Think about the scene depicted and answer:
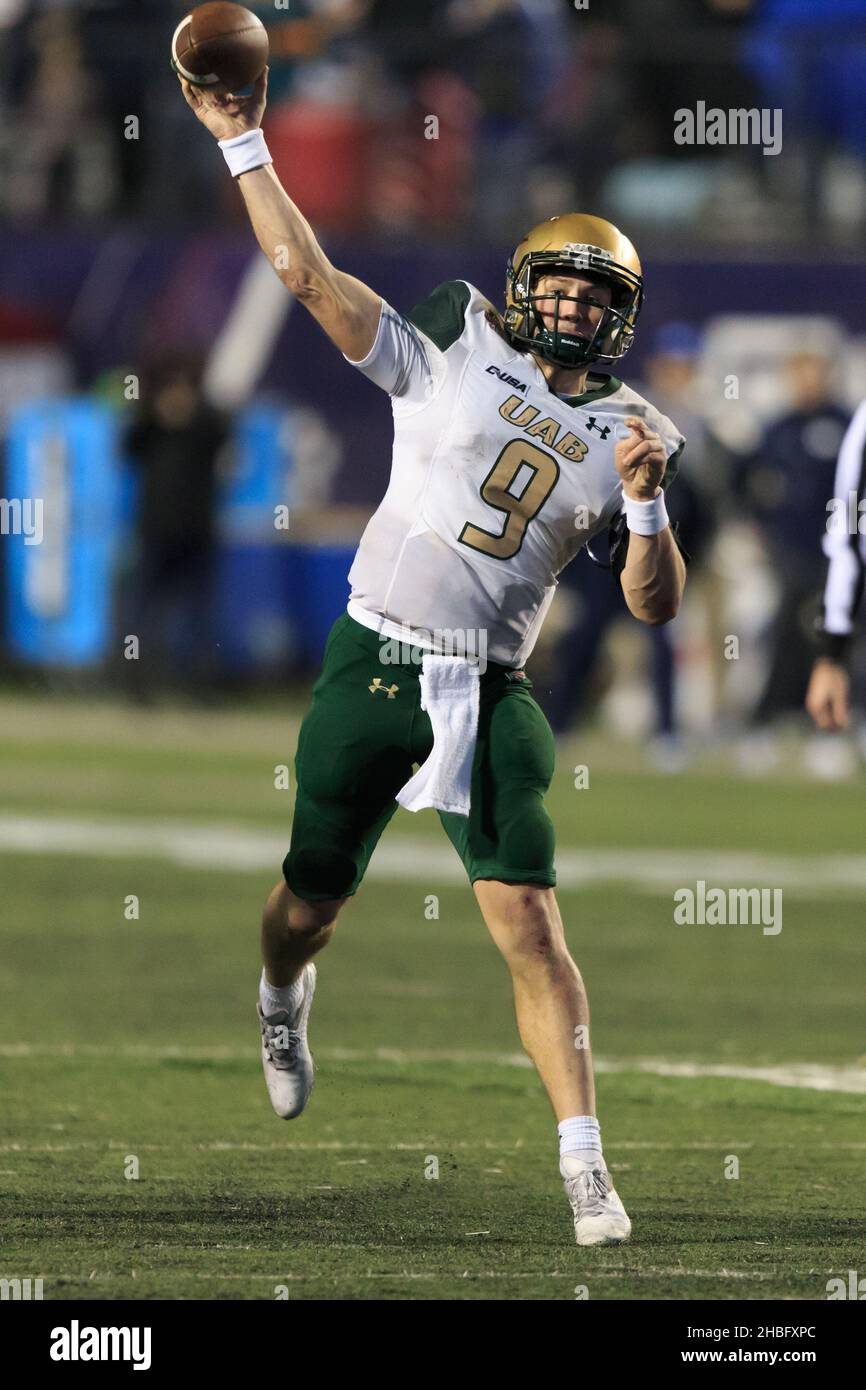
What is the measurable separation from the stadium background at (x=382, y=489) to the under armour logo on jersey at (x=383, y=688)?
2.39 meters

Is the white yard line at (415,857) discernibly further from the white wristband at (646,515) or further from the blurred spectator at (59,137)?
the blurred spectator at (59,137)

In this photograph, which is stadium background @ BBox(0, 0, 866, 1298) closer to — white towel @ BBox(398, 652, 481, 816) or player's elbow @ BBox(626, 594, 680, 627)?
white towel @ BBox(398, 652, 481, 816)

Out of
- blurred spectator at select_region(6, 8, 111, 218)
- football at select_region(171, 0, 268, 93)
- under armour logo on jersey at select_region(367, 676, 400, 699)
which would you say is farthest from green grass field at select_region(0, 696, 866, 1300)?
blurred spectator at select_region(6, 8, 111, 218)

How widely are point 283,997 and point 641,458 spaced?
6.08ft

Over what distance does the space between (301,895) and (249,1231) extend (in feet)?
3.27

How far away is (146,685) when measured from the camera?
19.4 meters

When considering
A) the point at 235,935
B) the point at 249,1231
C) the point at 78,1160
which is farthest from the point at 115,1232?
the point at 235,935

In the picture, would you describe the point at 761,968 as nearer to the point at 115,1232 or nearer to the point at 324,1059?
the point at 324,1059

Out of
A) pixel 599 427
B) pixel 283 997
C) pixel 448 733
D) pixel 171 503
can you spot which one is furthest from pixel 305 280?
pixel 171 503

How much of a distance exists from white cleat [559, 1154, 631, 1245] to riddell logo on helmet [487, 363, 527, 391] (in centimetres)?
177

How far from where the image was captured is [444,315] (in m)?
6.49

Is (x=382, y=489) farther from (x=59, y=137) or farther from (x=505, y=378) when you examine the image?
(x=505, y=378)

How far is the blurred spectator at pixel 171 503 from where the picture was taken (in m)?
18.9

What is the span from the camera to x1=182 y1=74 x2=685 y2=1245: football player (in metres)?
6.17
